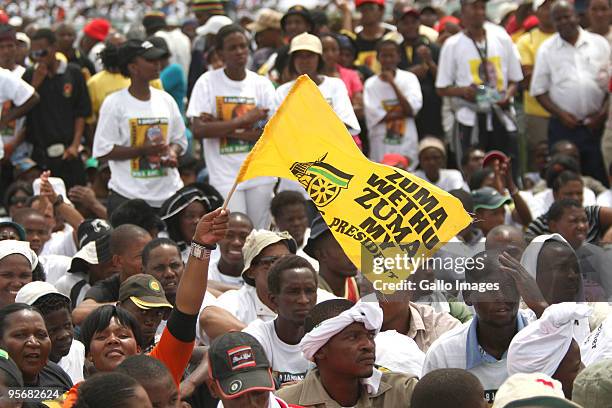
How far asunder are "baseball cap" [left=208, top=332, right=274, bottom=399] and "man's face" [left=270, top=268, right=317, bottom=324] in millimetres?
1377

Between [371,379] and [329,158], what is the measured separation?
116cm

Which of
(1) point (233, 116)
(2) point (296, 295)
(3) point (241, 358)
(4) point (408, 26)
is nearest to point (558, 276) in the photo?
(2) point (296, 295)

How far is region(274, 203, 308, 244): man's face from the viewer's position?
1011 cm

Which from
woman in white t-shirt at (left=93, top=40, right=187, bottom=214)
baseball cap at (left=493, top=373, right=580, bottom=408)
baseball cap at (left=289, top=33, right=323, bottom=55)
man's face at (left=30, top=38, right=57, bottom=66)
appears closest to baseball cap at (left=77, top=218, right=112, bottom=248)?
woman in white t-shirt at (left=93, top=40, right=187, bottom=214)

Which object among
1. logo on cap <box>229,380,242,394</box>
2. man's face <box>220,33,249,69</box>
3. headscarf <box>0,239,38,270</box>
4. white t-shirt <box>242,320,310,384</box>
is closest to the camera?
logo on cap <box>229,380,242,394</box>

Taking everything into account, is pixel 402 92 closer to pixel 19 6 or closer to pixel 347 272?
pixel 347 272

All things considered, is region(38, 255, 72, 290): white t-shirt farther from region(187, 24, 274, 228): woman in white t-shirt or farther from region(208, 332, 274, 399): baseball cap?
region(208, 332, 274, 399): baseball cap

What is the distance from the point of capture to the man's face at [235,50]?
1105 cm

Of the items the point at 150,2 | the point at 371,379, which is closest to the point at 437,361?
the point at 371,379

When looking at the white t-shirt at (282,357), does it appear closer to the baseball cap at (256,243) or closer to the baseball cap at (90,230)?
the baseball cap at (256,243)

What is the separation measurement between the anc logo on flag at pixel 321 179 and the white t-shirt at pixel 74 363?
1491 mm

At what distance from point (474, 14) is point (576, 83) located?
4.00 feet

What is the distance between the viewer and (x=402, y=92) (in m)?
13.0

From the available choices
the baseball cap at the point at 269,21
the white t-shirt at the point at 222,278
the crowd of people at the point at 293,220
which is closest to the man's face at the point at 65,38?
the crowd of people at the point at 293,220
